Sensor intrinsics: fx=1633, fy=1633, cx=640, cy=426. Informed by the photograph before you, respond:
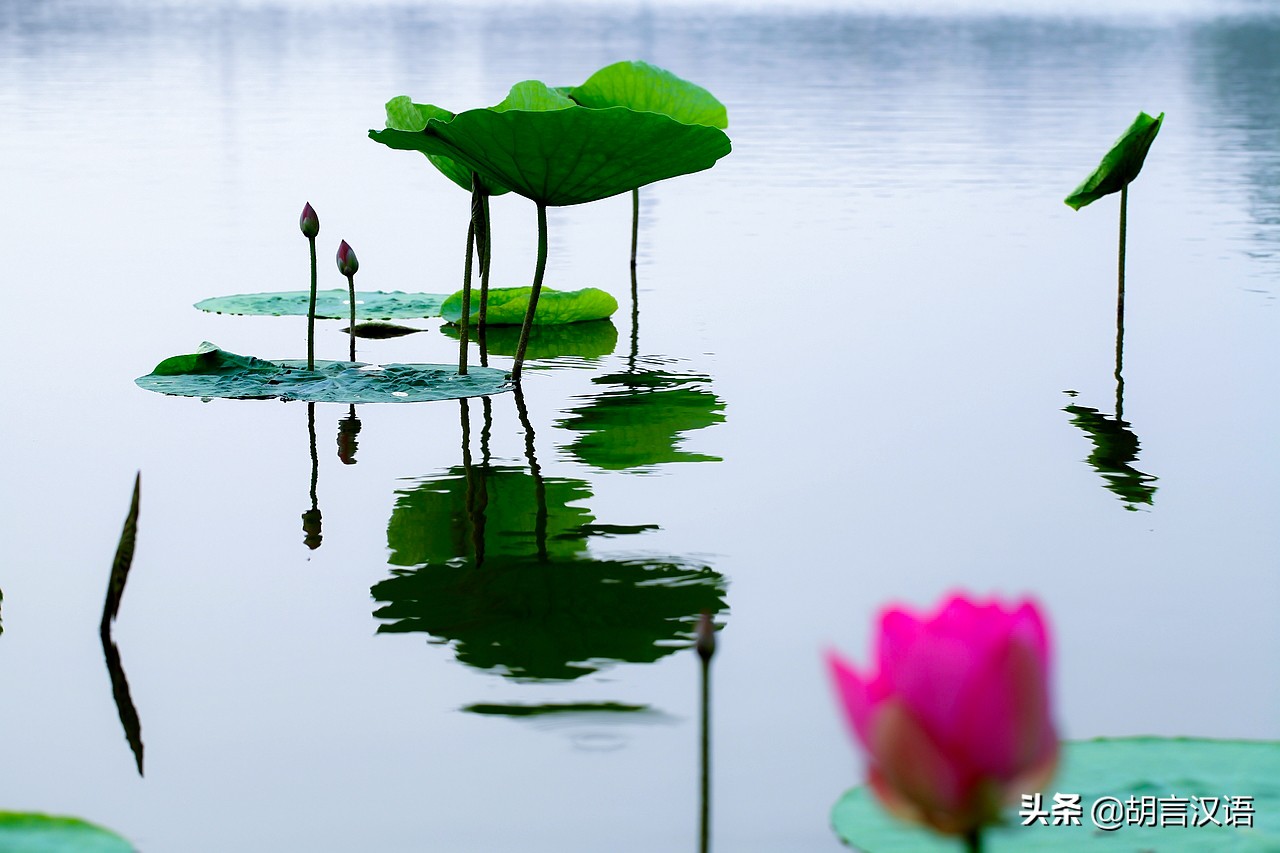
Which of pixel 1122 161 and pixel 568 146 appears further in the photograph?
pixel 1122 161

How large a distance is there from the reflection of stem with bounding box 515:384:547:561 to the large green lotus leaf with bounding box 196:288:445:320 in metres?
0.91

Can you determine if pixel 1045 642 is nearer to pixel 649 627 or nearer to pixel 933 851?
pixel 933 851

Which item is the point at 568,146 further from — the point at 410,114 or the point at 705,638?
the point at 705,638

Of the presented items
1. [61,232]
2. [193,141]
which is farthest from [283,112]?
[61,232]

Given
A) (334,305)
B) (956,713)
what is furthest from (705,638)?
(334,305)

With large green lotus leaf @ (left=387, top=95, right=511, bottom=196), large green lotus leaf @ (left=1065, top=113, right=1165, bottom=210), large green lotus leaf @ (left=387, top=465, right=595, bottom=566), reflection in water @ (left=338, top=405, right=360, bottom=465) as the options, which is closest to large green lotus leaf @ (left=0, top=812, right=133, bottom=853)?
large green lotus leaf @ (left=387, top=465, right=595, bottom=566)

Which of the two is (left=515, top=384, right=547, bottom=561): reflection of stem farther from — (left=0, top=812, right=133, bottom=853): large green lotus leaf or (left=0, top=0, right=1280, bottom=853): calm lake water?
(left=0, top=812, right=133, bottom=853): large green lotus leaf

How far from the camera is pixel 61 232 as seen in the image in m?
6.48

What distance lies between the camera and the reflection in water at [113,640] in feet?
6.42

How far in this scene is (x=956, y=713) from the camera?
74 cm

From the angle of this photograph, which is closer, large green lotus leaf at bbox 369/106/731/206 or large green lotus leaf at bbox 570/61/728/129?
large green lotus leaf at bbox 369/106/731/206

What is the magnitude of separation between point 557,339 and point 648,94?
80 cm

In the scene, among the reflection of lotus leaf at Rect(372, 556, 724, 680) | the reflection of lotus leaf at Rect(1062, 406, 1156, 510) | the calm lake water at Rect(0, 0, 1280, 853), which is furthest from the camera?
the reflection of lotus leaf at Rect(1062, 406, 1156, 510)

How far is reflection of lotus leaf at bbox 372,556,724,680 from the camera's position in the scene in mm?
2207
